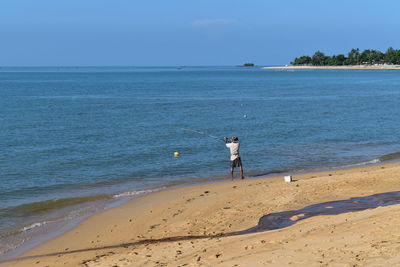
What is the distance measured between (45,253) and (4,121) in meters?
31.6

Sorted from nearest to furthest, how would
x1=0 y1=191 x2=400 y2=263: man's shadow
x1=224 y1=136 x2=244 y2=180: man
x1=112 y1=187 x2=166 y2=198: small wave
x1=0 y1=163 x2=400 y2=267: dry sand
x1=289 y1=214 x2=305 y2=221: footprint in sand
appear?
1. x1=0 y1=163 x2=400 y2=267: dry sand
2. x1=0 y1=191 x2=400 y2=263: man's shadow
3. x1=289 y1=214 x2=305 y2=221: footprint in sand
4. x1=112 y1=187 x2=166 y2=198: small wave
5. x1=224 y1=136 x2=244 y2=180: man

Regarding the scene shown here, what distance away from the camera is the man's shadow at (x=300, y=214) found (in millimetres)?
11688

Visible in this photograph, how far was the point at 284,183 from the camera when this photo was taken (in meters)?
17.5

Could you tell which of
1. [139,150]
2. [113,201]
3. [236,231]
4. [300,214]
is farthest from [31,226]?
[139,150]

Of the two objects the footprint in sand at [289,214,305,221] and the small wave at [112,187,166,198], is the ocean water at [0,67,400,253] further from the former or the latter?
the footprint in sand at [289,214,305,221]

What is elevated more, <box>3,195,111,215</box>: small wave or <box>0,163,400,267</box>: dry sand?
<box>0,163,400,267</box>: dry sand

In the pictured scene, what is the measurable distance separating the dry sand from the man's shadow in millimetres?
79

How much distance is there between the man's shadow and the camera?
11688 mm

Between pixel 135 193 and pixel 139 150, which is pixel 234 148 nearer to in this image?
pixel 135 193

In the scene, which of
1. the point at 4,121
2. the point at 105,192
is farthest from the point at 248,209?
the point at 4,121

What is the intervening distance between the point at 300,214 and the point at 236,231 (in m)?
2.09

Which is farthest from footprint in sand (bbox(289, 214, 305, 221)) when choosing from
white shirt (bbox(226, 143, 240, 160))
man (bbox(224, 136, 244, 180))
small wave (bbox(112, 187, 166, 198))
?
small wave (bbox(112, 187, 166, 198))

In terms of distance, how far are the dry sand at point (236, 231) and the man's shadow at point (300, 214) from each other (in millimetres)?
79

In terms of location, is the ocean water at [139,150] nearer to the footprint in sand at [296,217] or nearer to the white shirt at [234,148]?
the white shirt at [234,148]
